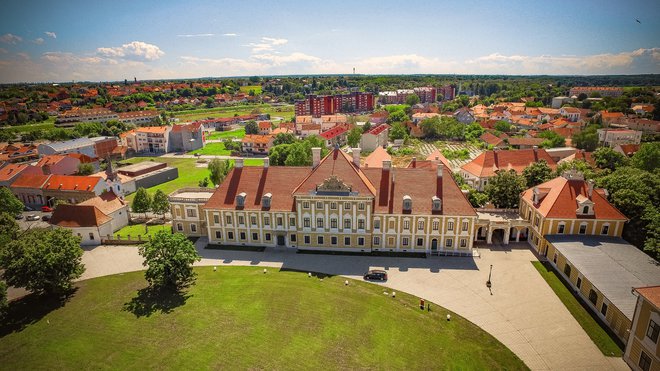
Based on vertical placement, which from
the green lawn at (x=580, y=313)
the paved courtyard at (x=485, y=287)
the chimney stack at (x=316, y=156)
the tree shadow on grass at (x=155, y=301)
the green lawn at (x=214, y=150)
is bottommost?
the green lawn at (x=214, y=150)

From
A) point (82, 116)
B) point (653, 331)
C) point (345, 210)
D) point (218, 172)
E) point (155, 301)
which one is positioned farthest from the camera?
point (82, 116)

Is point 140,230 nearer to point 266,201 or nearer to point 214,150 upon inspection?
point 266,201

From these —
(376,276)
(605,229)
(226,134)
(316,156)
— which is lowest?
(226,134)

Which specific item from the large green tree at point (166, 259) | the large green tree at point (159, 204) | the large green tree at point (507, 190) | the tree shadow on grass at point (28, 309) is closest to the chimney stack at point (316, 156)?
the large green tree at point (166, 259)

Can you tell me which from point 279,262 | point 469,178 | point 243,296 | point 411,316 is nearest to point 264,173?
point 279,262

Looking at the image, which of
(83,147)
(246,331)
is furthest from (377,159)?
(83,147)

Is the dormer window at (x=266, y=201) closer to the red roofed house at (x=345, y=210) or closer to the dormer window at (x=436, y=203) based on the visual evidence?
the red roofed house at (x=345, y=210)
